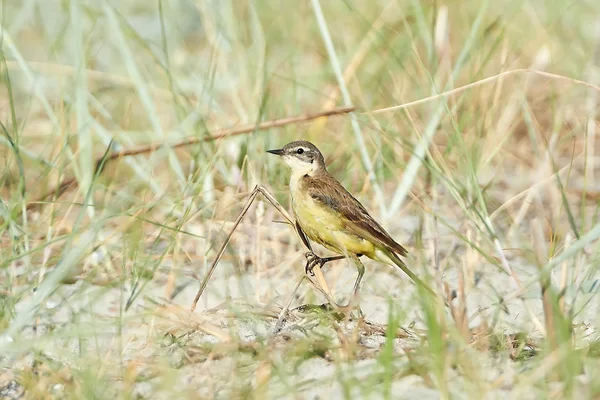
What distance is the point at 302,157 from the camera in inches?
156

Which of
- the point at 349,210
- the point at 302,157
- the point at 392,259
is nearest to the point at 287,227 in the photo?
the point at 302,157

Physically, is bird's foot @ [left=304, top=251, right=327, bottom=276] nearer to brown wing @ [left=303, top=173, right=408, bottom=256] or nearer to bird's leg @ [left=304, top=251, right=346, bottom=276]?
bird's leg @ [left=304, top=251, right=346, bottom=276]

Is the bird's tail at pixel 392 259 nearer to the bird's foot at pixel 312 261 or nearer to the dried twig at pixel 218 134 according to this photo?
the bird's foot at pixel 312 261

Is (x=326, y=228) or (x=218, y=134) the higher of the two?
(x=218, y=134)

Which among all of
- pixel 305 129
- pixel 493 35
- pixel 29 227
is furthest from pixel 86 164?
pixel 493 35

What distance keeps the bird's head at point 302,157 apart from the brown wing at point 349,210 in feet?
0.48

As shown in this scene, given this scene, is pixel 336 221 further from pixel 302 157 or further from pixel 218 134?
pixel 218 134

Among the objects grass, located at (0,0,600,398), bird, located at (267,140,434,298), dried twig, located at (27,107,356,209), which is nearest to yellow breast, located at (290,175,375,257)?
bird, located at (267,140,434,298)

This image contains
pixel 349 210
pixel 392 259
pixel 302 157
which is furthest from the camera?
pixel 302 157

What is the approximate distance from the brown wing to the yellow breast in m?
0.02

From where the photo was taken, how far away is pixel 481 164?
170 inches

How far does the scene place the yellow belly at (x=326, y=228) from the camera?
358 cm

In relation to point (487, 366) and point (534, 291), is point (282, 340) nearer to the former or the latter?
point (487, 366)

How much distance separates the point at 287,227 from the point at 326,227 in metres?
0.74
